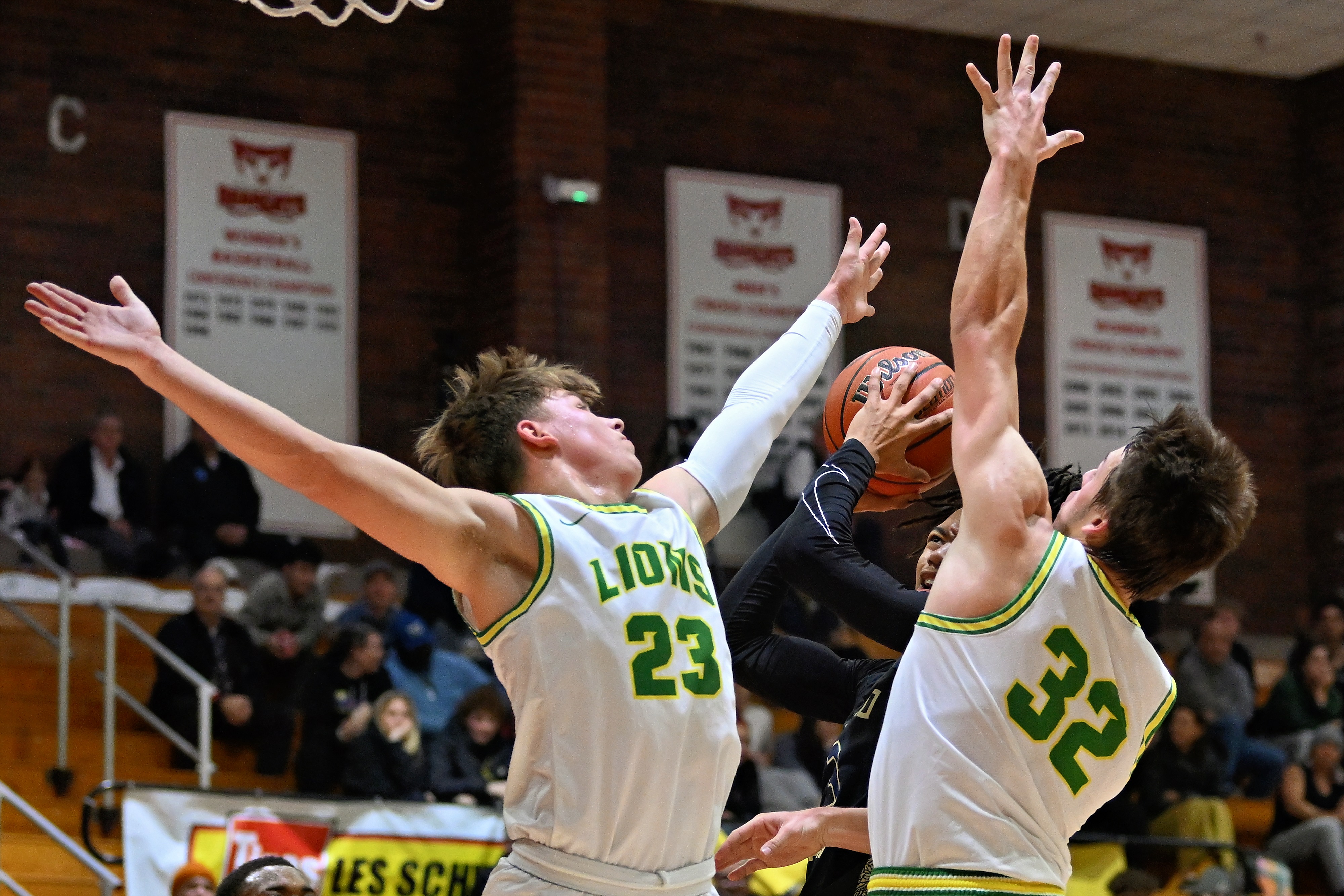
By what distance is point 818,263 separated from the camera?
13859 millimetres

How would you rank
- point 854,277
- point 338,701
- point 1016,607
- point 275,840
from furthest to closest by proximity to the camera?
point 338,701 → point 275,840 → point 854,277 → point 1016,607

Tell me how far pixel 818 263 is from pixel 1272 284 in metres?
4.48

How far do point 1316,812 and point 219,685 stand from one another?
21.5 feet

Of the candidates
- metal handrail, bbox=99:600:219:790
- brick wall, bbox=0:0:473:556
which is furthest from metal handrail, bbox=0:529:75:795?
brick wall, bbox=0:0:473:556

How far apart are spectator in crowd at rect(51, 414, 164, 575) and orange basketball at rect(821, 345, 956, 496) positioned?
7908 millimetres

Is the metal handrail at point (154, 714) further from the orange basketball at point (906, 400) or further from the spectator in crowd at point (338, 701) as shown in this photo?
the orange basketball at point (906, 400)

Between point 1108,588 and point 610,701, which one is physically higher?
point 1108,588

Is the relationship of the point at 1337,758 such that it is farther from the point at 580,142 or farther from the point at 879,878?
the point at 879,878

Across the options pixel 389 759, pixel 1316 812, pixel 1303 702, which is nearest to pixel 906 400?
pixel 389 759

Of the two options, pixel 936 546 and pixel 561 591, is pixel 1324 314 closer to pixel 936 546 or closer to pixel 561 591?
pixel 936 546

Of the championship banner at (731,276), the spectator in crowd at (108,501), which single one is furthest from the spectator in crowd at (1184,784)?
the spectator in crowd at (108,501)

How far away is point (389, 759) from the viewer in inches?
350

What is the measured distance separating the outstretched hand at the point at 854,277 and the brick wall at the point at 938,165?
924 cm

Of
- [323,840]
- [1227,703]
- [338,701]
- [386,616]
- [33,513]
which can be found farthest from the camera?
[1227,703]
